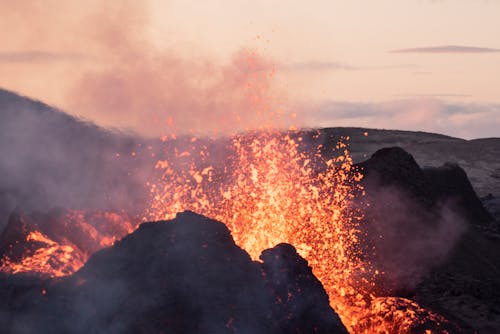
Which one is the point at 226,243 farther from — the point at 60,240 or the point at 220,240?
the point at 60,240

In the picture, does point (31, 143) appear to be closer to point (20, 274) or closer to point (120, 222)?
point (120, 222)

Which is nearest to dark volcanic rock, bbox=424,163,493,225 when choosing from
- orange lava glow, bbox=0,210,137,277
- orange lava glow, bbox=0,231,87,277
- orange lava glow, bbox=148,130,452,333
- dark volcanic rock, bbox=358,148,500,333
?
dark volcanic rock, bbox=358,148,500,333

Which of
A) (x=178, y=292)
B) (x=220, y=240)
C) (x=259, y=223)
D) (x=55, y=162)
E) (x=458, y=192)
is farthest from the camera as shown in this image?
(x=458, y=192)

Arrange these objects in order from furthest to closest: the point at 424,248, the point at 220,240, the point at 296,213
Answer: the point at 424,248, the point at 296,213, the point at 220,240

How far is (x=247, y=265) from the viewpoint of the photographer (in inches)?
305

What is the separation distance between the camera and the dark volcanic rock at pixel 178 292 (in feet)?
23.3

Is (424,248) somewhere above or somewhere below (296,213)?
below

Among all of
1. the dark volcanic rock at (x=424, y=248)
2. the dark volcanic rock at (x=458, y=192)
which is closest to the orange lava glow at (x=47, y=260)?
the dark volcanic rock at (x=424, y=248)

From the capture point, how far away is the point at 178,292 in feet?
23.8

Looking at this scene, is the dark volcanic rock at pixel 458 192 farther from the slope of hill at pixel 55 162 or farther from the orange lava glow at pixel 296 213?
the slope of hill at pixel 55 162

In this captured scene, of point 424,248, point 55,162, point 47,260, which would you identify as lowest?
point 424,248

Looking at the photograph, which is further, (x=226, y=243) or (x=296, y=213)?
(x=296, y=213)

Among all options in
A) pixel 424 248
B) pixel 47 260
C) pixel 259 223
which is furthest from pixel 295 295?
pixel 424 248

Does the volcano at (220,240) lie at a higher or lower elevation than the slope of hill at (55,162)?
lower
